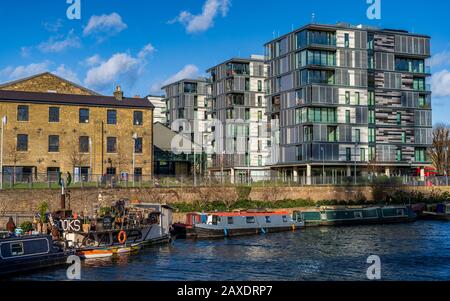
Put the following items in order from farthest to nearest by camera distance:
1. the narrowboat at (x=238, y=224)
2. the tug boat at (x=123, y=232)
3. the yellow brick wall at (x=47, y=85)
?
the yellow brick wall at (x=47, y=85), the narrowboat at (x=238, y=224), the tug boat at (x=123, y=232)

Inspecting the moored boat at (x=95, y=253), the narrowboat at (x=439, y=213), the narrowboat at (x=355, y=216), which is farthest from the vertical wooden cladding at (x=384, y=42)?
the moored boat at (x=95, y=253)

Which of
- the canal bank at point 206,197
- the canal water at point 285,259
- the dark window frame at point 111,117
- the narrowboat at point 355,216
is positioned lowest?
the canal water at point 285,259

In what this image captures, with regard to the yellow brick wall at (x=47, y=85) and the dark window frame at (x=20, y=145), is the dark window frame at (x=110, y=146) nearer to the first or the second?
the dark window frame at (x=20, y=145)

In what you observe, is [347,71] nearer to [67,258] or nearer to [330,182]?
[330,182]

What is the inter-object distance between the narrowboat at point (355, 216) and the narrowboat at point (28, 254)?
27.1 meters

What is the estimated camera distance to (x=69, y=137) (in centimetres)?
6262

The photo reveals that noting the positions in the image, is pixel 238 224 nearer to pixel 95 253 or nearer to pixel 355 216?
pixel 355 216

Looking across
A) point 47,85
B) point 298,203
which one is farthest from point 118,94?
point 298,203

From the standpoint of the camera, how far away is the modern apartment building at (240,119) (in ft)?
311

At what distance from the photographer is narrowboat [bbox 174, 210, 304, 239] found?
47156 mm

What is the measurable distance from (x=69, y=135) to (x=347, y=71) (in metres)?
39.8

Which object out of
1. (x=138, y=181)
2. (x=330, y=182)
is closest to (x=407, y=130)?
(x=330, y=182)

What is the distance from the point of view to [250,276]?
28.4 metres

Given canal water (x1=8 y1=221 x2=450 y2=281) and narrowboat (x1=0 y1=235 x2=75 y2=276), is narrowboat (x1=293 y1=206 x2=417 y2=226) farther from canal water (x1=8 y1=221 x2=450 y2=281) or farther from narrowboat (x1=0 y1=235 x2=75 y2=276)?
narrowboat (x1=0 y1=235 x2=75 y2=276)
